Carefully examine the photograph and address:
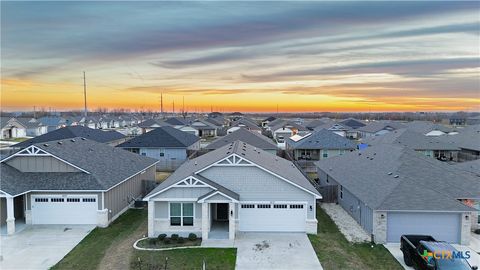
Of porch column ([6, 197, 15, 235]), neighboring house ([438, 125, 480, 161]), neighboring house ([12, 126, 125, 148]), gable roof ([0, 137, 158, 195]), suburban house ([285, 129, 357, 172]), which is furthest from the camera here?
neighboring house ([12, 126, 125, 148])

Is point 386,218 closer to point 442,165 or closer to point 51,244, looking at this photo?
point 442,165

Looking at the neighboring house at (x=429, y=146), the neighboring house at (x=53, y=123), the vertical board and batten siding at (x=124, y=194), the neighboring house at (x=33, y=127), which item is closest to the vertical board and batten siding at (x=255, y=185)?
the vertical board and batten siding at (x=124, y=194)

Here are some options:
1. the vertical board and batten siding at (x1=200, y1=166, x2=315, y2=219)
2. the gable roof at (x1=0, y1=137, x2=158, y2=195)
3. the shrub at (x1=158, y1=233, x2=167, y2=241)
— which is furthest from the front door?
the gable roof at (x1=0, y1=137, x2=158, y2=195)

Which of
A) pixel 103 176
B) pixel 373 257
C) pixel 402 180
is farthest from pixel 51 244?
pixel 402 180

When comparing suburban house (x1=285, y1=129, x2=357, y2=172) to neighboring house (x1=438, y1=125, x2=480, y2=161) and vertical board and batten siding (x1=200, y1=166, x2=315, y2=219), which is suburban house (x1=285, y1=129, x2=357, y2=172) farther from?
vertical board and batten siding (x1=200, y1=166, x2=315, y2=219)

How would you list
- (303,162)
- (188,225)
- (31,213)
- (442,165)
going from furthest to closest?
(303,162)
(442,165)
(31,213)
(188,225)

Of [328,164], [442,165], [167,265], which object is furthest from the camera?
[328,164]

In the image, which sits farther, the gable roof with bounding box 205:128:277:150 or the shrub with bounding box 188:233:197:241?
→ the gable roof with bounding box 205:128:277:150
